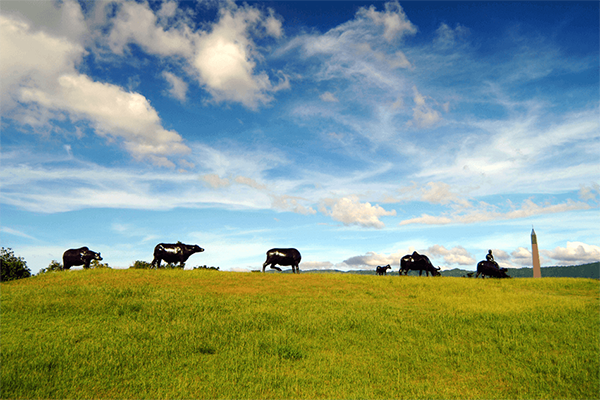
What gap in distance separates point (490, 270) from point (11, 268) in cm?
3865

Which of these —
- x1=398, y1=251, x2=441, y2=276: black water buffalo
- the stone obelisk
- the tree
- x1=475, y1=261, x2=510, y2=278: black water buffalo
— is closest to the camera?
the tree

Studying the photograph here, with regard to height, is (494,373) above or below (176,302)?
below

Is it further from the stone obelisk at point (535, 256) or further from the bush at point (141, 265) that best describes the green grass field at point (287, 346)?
the stone obelisk at point (535, 256)

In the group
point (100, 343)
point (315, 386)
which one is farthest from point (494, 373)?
point (100, 343)

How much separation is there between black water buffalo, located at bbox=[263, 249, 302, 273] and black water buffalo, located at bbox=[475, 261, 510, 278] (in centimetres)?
1729

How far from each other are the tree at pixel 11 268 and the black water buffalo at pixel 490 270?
122 feet

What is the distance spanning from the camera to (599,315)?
53.4 feet

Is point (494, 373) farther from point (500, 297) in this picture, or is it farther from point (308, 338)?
point (500, 297)

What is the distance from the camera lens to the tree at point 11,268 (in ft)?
84.4

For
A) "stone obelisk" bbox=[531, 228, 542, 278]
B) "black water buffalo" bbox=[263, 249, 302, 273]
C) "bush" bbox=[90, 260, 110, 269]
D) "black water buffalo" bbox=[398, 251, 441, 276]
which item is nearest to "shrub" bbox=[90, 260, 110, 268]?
"bush" bbox=[90, 260, 110, 269]

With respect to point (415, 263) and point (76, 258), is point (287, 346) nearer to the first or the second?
point (76, 258)

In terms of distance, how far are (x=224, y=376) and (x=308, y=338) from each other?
3.89 meters

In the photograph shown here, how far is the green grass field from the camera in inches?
371

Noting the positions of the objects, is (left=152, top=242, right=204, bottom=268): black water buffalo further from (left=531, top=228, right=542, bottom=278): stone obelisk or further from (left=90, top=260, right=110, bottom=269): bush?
(left=531, top=228, right=542, bottom=278): stone obelisk
